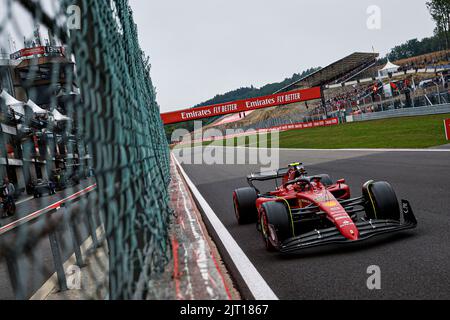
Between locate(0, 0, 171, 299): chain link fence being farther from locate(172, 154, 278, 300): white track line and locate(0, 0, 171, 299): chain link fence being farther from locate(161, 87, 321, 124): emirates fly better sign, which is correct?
locate(161, 87, 321, 124): emirates fly better sign

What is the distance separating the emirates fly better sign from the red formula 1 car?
40.6 meters

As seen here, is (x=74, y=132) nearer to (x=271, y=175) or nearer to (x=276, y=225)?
(x=276, y=225)

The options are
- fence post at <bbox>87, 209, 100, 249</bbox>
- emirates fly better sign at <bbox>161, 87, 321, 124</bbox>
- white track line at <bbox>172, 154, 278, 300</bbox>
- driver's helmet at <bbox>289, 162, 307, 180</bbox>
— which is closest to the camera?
A: fence post at <bbox>87, 209, 100, 249</bbox>

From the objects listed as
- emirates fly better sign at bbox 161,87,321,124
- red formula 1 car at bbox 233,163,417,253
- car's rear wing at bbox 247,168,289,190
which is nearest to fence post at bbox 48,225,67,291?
red formula 1 car at bbox 233,163,417,253

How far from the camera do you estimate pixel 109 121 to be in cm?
195

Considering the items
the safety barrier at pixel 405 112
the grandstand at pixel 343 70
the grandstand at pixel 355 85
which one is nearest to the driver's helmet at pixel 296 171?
the safety barrier at pixel 405 112

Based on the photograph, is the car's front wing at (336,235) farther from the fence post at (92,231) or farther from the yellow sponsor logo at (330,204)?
the fence post at (92,231)

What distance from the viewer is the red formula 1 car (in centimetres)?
433

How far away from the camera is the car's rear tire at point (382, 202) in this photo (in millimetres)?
4859

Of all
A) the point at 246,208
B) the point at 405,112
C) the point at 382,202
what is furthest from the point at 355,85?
the point at 382,202
